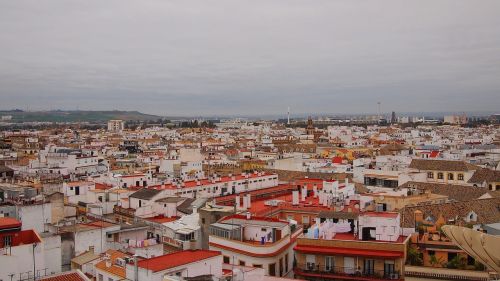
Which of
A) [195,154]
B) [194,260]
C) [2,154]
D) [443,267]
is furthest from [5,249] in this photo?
[2,154]

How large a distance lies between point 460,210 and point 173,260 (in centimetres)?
2012

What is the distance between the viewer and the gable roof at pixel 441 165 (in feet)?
175

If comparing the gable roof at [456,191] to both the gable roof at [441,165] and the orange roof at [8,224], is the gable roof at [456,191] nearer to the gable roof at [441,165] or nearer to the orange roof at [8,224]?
the gable roof at [441,165]

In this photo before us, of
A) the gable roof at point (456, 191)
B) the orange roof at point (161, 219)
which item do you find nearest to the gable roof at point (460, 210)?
the gable roof at point (456, 191)

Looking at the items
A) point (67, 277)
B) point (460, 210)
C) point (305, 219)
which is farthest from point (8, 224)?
point (460, 210)

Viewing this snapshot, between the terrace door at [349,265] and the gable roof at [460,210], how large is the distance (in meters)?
7.97

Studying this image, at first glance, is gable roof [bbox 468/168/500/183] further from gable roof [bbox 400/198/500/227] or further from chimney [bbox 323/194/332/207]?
chimney [bbox 323/194/332/207]

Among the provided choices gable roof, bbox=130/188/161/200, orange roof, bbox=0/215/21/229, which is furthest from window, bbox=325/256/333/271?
gable roof, bbox=130/188/161/200

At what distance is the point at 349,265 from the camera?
78.3 ft

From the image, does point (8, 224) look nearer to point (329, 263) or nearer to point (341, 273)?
point (329, 263)

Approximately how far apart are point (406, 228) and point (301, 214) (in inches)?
347

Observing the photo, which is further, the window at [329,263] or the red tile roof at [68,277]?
the window at [329,263]

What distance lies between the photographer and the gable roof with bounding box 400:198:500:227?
106 ft

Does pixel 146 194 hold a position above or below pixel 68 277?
above
